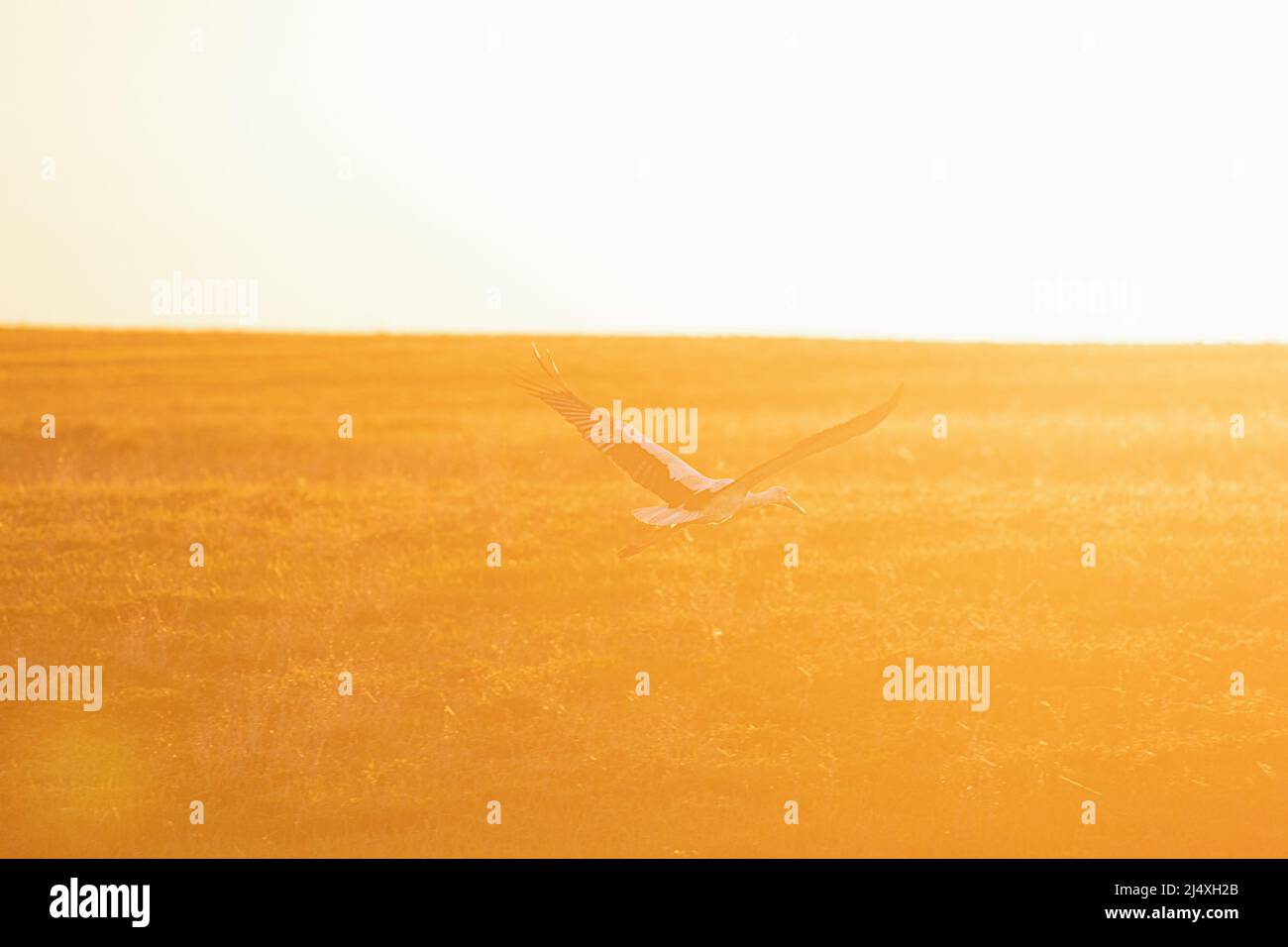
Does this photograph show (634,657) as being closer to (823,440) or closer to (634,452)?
(634,452)

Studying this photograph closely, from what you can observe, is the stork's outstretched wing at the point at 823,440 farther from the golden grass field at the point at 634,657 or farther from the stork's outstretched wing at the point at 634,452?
the golden grass field at the point at 634,657

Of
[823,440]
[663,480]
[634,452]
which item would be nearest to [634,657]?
[663,480]

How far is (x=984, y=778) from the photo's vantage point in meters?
10.4

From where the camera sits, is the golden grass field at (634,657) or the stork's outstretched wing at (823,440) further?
the golden grass field at (634,657)

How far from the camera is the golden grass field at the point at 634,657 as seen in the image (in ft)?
32.5

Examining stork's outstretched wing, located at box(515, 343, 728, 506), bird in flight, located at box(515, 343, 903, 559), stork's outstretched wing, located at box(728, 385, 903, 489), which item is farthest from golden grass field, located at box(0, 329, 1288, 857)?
stork's outstretched wing, located at box(728, 385, 903, 489)

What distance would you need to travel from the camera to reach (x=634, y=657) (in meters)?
12.5

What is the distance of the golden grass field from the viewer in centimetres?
991

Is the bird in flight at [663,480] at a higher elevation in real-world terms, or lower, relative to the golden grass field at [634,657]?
higher

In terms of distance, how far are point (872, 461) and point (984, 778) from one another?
48.2 feet

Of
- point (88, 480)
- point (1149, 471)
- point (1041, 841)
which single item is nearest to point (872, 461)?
point (1149, 471)

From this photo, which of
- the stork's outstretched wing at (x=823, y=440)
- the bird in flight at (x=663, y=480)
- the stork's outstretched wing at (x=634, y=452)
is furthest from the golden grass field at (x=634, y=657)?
the stork's outstretched wing at (x=823, y=440)

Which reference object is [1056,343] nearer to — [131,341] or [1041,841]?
[131,341]

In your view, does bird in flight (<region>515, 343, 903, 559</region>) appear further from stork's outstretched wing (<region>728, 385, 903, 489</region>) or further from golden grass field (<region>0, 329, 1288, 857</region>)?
golden grass field (<region>0, 329, 1288, 857</region>)
